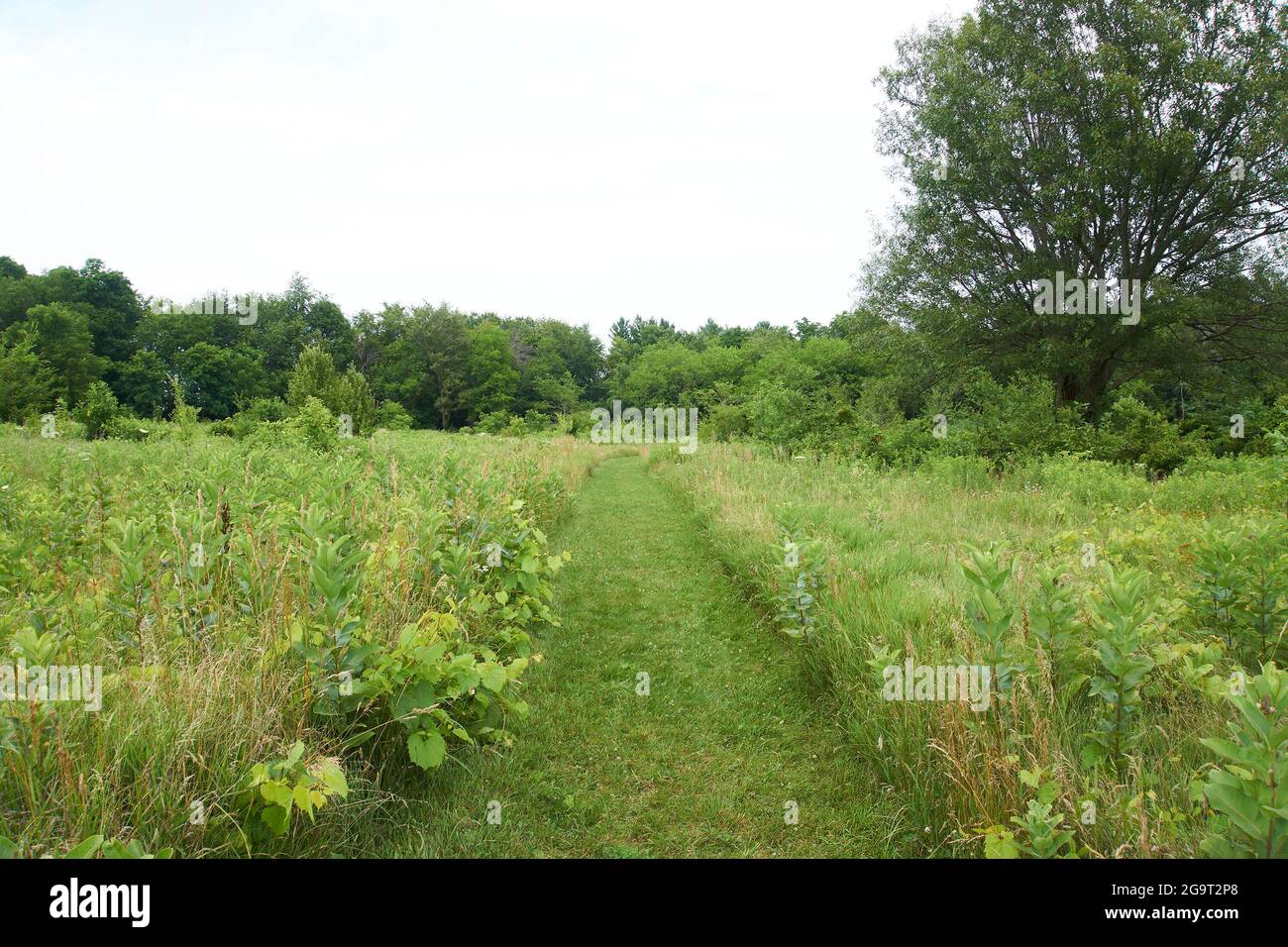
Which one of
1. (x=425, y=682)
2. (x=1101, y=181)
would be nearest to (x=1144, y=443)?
(x=1101, y=181)

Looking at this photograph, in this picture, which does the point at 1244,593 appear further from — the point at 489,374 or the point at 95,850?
the point at 489,374

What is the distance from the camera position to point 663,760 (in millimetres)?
4047

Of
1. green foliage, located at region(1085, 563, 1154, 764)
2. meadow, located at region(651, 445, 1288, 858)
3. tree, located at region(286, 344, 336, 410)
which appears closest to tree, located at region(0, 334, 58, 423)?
tree, located at region(286, 344, 336, 410)

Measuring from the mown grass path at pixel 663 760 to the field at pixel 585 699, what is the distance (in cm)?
2

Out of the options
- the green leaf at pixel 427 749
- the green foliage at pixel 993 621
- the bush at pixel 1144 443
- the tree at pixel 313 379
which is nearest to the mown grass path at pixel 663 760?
the green leaf at pixel 427 749

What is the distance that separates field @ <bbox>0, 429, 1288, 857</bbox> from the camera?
2.39m

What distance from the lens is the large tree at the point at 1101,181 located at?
15.7m

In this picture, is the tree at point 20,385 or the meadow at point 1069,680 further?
the tree at point 20,385

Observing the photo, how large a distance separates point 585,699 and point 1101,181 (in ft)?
65.5

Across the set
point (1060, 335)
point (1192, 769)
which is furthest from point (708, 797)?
point (1060, 335)

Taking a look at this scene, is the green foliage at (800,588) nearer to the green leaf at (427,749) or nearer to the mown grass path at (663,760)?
the mown grass path at (663,760)
